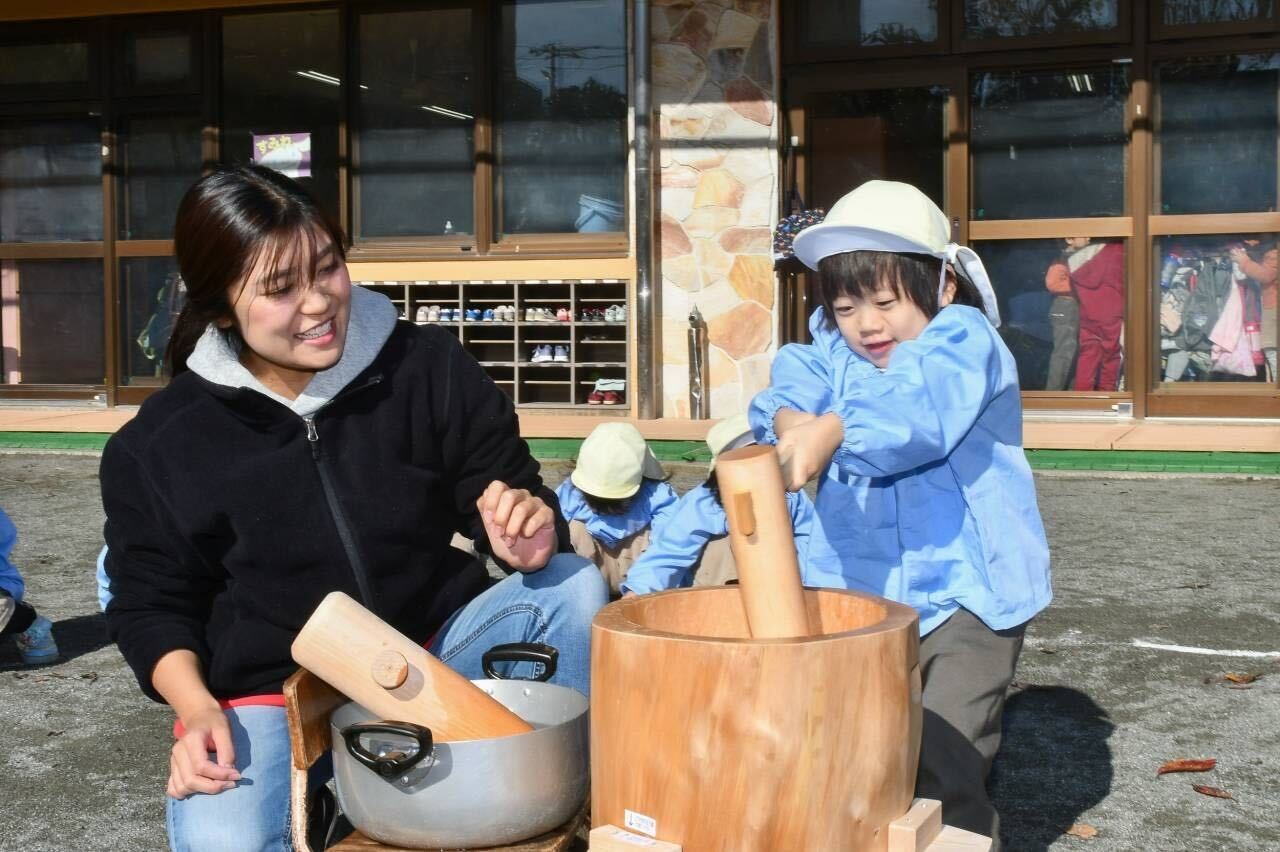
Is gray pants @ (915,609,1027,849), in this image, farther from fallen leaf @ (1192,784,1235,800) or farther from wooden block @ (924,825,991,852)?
fallen leaf @ (1192,784,1235,800)

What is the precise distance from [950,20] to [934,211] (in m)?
6.79

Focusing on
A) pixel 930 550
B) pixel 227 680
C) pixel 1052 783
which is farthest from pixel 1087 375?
pixel 227 680

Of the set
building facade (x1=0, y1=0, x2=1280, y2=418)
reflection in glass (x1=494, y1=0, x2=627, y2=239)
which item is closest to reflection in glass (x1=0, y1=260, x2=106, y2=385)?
building facade (x1=0, y1=0, x2=1280, y2=418)

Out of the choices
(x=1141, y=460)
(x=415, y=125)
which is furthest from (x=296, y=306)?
(x=415, y=125)

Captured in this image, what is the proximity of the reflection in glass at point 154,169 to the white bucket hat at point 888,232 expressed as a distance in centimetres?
861

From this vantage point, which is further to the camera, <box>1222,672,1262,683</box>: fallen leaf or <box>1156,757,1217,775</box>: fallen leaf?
<box>1222,672,1262,683</box>: fallen leaf

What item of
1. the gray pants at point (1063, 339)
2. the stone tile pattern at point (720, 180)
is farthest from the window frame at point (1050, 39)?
the gray pants at point (1063, 339)

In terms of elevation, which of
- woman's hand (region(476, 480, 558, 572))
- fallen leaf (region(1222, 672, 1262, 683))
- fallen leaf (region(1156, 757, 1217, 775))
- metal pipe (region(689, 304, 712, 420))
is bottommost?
fallen leaf (region(1156, 757, 1217, 775))

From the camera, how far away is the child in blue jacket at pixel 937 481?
85.0 inches

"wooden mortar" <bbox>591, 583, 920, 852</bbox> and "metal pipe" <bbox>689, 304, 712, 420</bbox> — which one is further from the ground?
"metal pipe" <bbox>689, 304, 712, 420</bbox>

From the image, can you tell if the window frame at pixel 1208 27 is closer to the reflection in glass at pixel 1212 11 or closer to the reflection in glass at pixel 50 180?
the reflection in glass at pixel 1212 11

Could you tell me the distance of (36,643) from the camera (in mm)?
3986

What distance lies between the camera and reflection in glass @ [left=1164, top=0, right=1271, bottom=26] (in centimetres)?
823

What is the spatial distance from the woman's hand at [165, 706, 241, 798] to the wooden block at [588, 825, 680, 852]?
2.08 feet
